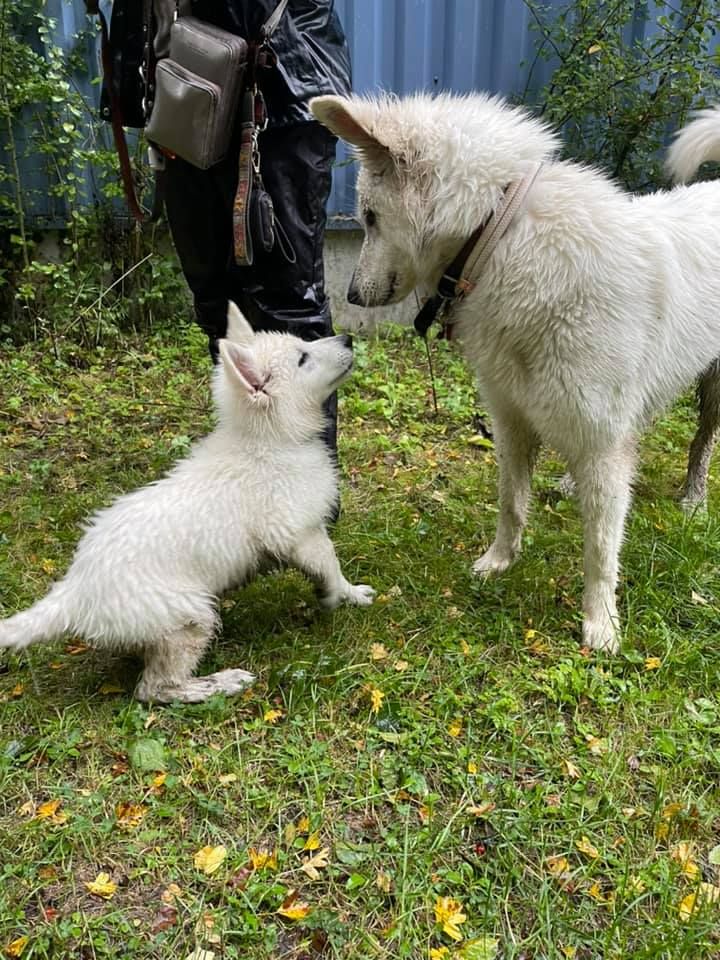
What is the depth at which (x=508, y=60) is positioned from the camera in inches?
223

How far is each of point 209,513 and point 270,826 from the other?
0.94 m

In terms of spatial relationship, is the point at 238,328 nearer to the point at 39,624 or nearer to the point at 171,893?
the point at 39,624

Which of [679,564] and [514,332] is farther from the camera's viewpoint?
[679,564]

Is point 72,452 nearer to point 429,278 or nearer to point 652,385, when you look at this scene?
point 429,278

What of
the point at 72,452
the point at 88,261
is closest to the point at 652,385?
the point at 72,452

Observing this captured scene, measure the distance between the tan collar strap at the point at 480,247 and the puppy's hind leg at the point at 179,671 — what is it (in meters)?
1.34

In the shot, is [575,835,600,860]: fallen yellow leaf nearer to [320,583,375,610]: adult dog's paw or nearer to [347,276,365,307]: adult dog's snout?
[320,583,375,610]: adult dog's paw

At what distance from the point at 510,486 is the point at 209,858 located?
71.1 inches

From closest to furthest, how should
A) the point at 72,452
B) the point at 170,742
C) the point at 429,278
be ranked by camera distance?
the point at 170,742
the point at 429,278
the point at 72,452

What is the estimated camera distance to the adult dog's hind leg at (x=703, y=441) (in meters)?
3.52

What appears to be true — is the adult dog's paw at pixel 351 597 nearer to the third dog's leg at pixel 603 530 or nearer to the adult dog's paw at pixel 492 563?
the adult dog's paw at pixel 492 563

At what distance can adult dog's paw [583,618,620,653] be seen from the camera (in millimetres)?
2744

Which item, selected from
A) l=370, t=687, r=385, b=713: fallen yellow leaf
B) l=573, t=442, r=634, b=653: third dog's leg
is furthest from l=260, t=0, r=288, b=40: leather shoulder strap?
l=370, t=687, r=385, b=713: fallen yellow leaf

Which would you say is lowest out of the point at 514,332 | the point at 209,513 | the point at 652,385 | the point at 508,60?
the point at 209,513
